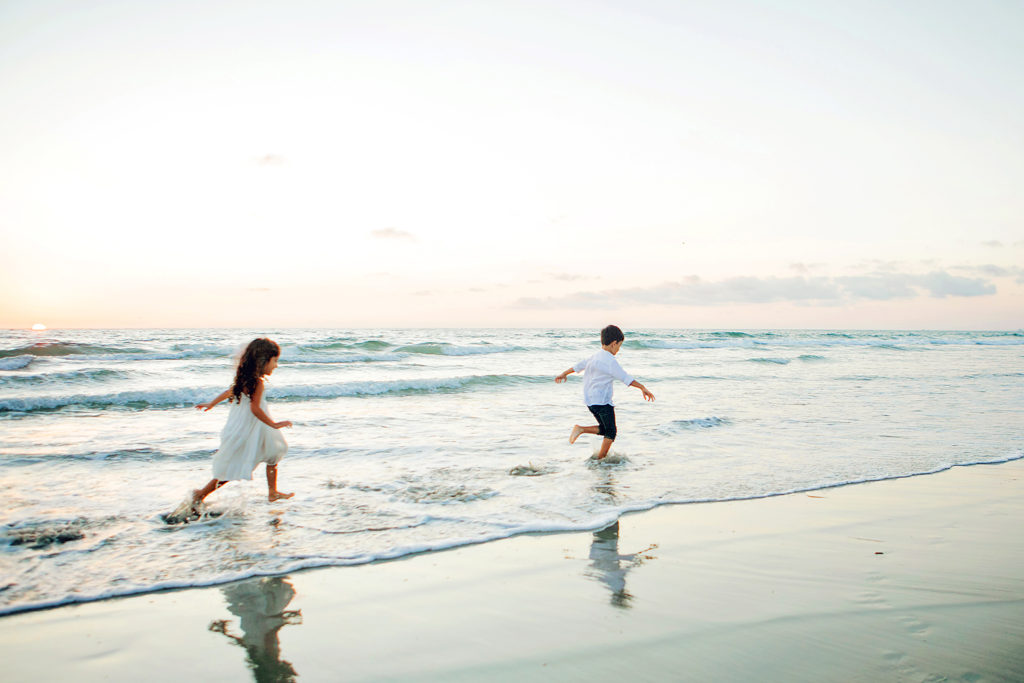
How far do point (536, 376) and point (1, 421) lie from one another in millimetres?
12820

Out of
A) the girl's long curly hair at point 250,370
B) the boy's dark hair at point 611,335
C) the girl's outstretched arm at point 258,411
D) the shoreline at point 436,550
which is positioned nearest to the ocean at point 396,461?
the shoreline at point 436,550

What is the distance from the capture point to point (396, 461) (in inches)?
290

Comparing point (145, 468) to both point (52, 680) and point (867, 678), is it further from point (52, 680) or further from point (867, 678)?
point (867, 678)

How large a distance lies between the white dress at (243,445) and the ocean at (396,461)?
381 millimetres

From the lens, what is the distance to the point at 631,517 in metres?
5.07

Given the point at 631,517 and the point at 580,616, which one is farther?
the point at 631,517

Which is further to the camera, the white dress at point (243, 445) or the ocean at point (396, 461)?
the white dress at point (243, 445)

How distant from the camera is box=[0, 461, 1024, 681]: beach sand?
2.69 m

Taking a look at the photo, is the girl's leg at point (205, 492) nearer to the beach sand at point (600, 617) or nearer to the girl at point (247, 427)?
the girl at point (247, 427)

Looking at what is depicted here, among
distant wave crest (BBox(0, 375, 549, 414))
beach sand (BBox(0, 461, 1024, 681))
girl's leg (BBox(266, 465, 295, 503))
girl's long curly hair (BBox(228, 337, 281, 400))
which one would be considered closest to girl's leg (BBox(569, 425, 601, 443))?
beach sand (BBox(0, 461, 1024, 681))

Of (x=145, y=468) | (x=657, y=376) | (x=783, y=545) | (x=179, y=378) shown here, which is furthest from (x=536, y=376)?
(x=783, y=545)

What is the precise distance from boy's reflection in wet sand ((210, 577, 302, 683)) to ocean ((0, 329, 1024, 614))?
24 centimetres

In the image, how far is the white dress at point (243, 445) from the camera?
5242mm

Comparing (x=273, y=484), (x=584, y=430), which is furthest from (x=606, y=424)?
(x=273, y=484)
